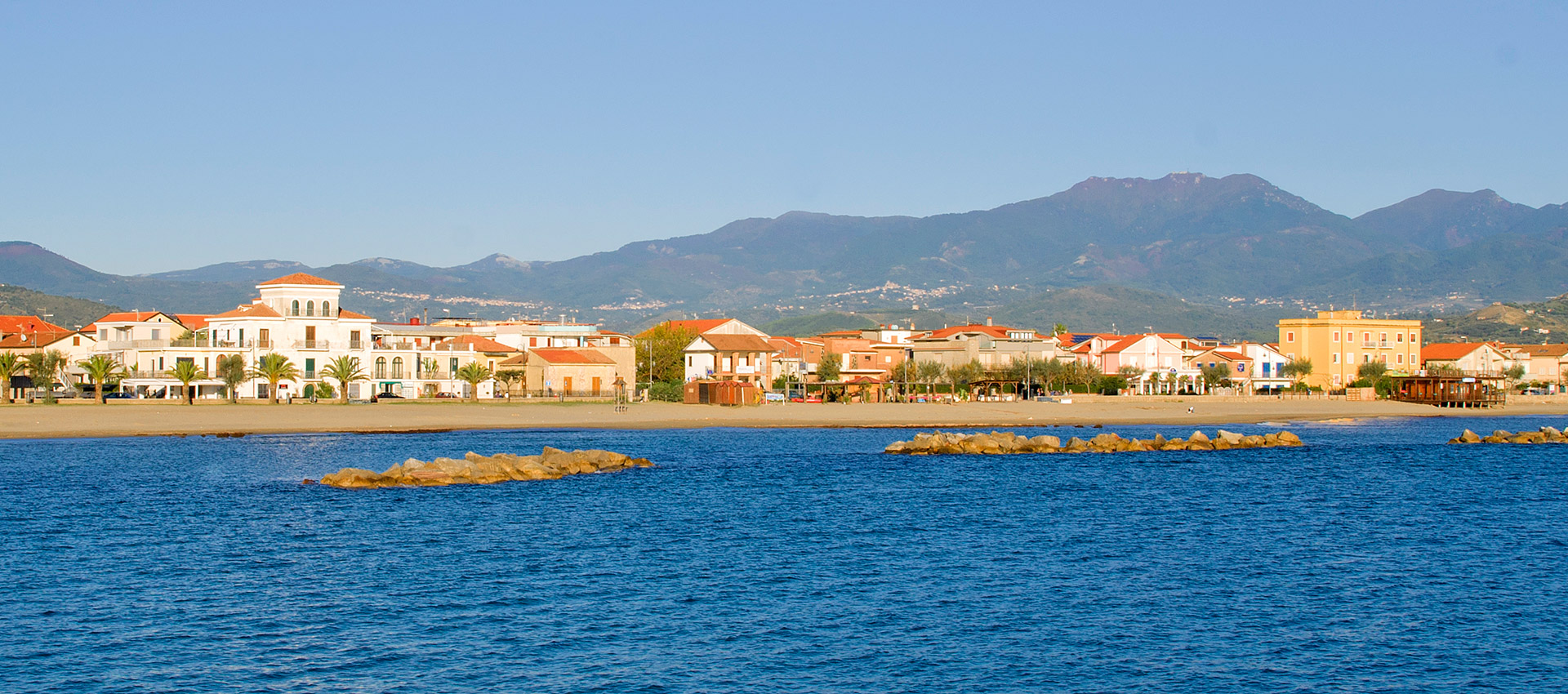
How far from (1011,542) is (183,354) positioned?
64.5 m

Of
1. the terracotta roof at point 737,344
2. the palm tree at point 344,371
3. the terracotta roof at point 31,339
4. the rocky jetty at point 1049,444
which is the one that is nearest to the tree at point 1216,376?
the terracotta roof at point 737,344

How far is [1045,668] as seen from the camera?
20.8 m

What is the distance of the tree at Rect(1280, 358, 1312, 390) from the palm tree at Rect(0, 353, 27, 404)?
95.0m

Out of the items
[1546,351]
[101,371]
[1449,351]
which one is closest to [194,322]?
[101,371]

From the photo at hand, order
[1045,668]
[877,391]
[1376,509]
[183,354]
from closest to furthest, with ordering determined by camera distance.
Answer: [1045,668]
[1376,509]
[183,354]
[877,391]

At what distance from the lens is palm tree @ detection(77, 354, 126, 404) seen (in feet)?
250

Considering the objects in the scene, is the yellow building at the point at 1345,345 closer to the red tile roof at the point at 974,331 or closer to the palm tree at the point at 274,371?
the red tile roof at the point at 974,331

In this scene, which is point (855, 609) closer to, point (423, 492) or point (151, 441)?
point (423, 492)

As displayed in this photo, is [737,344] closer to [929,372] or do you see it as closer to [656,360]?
[656,360]

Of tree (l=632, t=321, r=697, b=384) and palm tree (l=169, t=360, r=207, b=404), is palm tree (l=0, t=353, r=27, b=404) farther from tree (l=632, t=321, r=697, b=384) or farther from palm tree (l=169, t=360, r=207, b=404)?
tree (l=632, t=321, r=697, b=384)

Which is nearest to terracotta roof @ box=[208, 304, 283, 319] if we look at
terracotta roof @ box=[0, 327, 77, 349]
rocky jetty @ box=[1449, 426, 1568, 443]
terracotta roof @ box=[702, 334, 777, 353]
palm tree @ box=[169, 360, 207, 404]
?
palm tree @ box=[169, 360, 207, 404]

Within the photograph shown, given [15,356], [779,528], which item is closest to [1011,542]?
[779,528]

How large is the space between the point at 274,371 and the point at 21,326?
107ft

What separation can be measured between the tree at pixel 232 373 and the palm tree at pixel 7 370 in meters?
11.3
